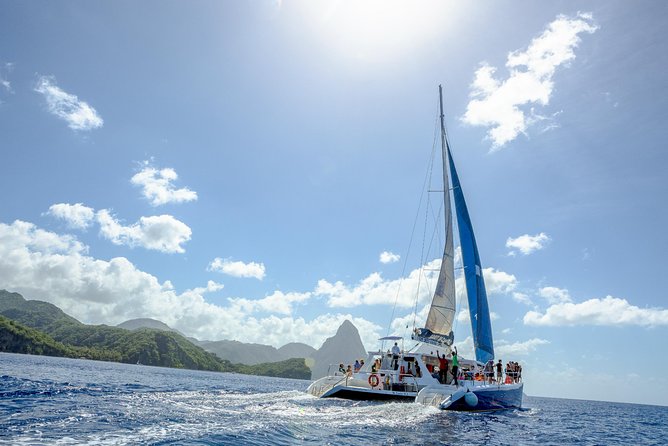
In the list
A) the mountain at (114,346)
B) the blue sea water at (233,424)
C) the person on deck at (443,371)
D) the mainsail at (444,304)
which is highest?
the mainsail at (444,304)

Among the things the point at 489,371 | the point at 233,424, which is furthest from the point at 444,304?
the point at 233,424

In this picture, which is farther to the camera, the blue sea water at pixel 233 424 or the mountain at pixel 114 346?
the mountain at pixel 114 346

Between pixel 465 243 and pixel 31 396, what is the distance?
1180 inches

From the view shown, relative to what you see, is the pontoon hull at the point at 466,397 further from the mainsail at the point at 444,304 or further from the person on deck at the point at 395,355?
the mainsail at the point at 444,304

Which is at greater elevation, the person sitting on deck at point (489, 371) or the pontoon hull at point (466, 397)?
the person sitting on deck at point (489, 371)

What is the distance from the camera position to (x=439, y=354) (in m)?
31.6

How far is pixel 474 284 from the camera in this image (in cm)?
3441

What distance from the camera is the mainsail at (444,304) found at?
3181cm

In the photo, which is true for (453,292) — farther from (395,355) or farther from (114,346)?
(114,346)

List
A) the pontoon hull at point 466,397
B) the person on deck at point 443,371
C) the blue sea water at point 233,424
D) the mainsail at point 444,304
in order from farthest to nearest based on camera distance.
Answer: the mainsail at point 444,304 → the person on deck at point 443,371 → the pontoon hull at point 466,397 → the blue sea water at point 233,424

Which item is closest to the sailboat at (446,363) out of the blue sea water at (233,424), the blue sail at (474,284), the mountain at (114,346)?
the blue sail at (474,284)

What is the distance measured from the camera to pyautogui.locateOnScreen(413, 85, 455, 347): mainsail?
31.8m

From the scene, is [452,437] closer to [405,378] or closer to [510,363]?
[405,378]

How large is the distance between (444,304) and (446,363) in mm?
6497
